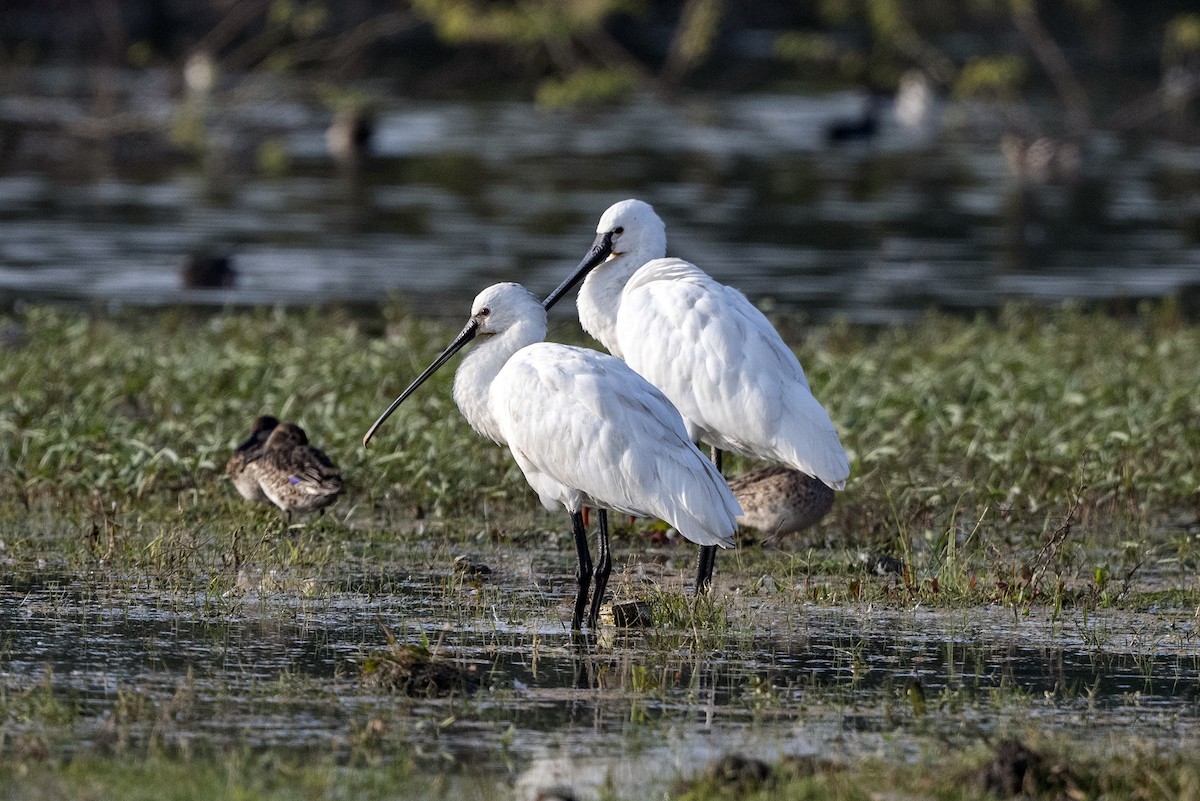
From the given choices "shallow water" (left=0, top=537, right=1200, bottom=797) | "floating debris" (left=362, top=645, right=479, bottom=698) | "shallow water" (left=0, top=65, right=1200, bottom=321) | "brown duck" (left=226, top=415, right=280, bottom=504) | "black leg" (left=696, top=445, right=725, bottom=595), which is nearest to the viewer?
"shallow water" (left=0, top=537, right=1200, bottom=797)

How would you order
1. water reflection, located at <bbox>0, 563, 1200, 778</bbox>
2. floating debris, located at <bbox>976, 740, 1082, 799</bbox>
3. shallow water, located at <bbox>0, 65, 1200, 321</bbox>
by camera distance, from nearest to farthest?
floating debris, located at <bbox>976, 740, 1082, 799</bbox>, water reflection, located at <bbox>0, 563, 1200, 778</bbox>, shallow water, located at <bbox>0, 65, 1200, 321</bbox>

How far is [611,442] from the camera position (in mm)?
7125

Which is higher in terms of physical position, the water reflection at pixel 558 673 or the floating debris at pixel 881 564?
the floating debris at pixel 881 564

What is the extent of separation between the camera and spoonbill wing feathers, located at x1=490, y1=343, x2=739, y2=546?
7.09 meters

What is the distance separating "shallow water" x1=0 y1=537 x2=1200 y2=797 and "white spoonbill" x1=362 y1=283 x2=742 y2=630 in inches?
15.6

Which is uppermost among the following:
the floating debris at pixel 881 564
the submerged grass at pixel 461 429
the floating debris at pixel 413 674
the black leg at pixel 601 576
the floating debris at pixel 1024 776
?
the submerged grass at pixel 461 429

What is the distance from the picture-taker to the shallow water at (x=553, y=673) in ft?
18.0

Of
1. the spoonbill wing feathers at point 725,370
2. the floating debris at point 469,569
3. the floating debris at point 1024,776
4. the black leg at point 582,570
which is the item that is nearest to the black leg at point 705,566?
the spoonbill wing feathers at point 725,370

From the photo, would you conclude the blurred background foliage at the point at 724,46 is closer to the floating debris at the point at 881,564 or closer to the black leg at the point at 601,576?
the floating debris at the point at 881,564

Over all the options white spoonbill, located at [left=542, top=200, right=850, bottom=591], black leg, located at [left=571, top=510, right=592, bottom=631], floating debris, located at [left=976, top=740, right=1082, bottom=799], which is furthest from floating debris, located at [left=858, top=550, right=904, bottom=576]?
floating debris, located at [left=976, top=740, right=1082, bottom=799]

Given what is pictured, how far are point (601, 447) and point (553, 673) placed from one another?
41.2 inches

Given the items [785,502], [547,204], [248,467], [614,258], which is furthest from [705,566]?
[547,204]

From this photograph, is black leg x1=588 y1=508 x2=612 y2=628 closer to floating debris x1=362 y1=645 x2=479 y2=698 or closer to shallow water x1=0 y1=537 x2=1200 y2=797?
shallow water x1=0 y1=537 x2=1200 y2=797

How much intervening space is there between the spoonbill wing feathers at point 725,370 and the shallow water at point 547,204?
758cm
